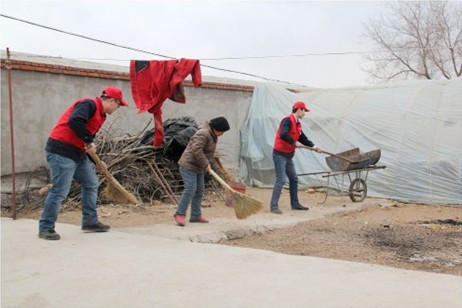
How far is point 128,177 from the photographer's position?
9523 millimetres

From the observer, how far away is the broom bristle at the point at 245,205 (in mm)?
6852

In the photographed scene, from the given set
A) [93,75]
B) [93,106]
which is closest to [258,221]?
[93,106]

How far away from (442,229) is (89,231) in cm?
509

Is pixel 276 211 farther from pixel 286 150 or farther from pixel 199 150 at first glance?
pixel 199 150

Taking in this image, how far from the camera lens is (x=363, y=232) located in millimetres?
7172

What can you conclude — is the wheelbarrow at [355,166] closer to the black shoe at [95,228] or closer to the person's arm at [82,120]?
the black shoe at [95,228]

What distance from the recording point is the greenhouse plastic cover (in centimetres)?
1073

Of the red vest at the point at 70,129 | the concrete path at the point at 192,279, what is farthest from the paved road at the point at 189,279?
the red vest at the point at 70,129

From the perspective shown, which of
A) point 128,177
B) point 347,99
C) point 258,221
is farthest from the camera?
point 347,99

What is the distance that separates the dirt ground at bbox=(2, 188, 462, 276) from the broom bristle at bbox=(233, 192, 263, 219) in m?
0.34

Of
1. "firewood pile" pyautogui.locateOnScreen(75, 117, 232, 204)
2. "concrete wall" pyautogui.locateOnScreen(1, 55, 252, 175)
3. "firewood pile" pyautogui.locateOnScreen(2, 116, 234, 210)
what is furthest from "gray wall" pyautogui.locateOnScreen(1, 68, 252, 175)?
"firewood pile" pyautogui.locateOnScreen(75, 117, 232, 204)

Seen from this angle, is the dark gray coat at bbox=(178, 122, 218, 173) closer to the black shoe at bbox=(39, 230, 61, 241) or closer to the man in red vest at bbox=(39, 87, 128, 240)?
the man in red vest at bbox=(39, 87, 128, 240)

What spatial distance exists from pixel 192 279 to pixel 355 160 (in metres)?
6.92

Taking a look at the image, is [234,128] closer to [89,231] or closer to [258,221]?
[258,221]
